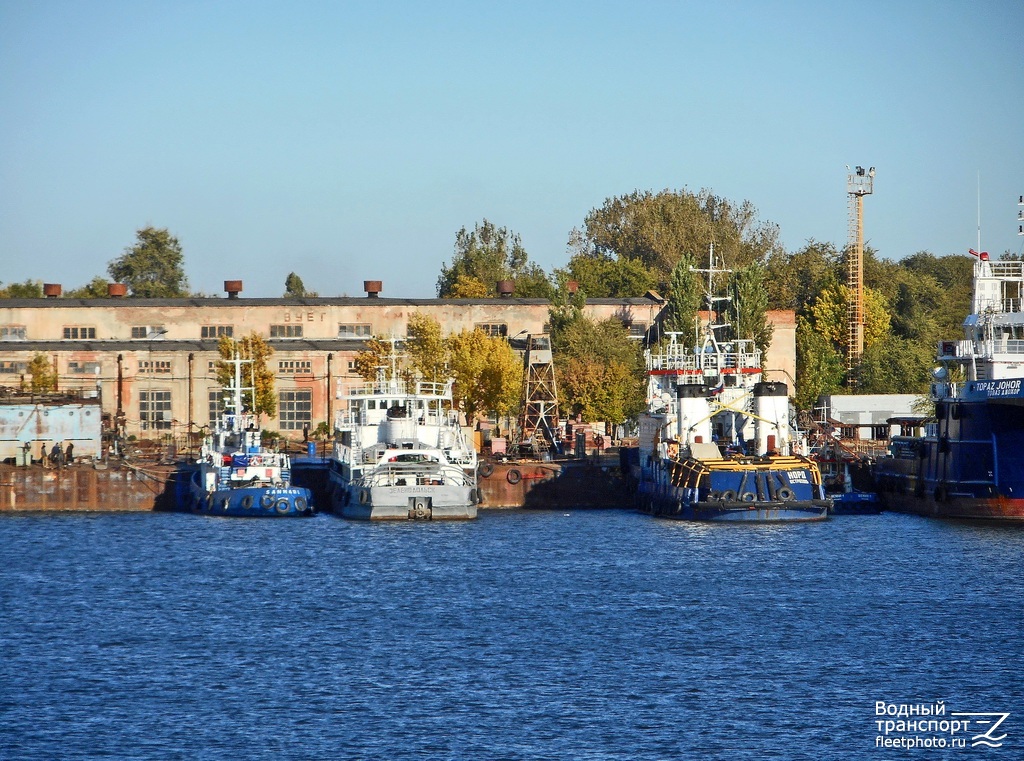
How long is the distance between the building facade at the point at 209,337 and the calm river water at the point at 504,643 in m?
37.4

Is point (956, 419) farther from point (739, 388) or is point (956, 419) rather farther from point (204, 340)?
point (204, 340)

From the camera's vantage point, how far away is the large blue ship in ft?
228

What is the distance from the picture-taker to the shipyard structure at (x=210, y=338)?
10450cm

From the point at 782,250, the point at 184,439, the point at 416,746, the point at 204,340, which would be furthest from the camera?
the point at 782,250

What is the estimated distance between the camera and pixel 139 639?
44750mm

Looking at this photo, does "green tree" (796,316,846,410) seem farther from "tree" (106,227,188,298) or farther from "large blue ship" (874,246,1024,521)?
"tree" (106,227,188,298)

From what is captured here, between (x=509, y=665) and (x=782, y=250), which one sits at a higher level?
(x=782, y=250)

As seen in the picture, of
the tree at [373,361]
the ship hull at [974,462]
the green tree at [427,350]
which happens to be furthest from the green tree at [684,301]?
the ship hull at [974,462]

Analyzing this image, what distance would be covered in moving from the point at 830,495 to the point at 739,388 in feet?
23.6

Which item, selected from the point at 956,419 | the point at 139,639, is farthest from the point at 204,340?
the point at 139,639

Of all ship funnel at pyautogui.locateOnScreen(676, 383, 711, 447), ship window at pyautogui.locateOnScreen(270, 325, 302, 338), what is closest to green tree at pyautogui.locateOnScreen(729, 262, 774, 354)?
ship window at pyautogui.locateOnScreen(270, 325, 302, 338)

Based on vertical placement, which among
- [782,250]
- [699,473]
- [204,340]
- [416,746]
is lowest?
[416,746]

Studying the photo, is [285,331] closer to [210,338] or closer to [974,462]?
[210,338]

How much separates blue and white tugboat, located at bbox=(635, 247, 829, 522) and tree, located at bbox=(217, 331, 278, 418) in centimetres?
2686
